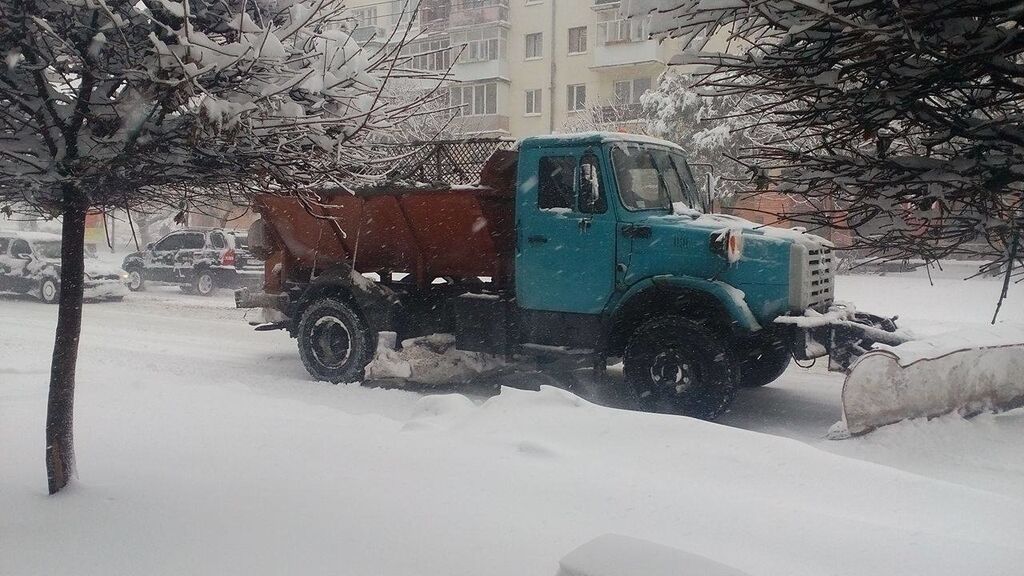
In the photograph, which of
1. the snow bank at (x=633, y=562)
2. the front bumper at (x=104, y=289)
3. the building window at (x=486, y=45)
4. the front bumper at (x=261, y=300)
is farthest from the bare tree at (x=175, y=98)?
the building window at (x=486, y=45)

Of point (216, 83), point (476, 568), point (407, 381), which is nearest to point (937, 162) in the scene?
point (476, 568)

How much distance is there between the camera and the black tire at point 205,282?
1977 cm

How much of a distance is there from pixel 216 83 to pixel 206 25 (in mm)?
462

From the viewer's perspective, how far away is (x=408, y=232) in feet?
27.3

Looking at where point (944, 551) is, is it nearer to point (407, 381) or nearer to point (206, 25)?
point (206, 25)

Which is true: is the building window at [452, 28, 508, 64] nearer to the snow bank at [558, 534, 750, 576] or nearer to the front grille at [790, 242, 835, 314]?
the front grille at [790, 242, 835, 314]

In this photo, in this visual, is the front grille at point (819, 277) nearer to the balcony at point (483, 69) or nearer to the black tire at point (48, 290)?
the black tire at point (48, 290)

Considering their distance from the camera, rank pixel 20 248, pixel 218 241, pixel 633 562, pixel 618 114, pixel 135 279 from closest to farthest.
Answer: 1. pixel 633 562
2. pixel 20 248
3. pixel 218 241
4. pixel 135 279
5. pixel 618 114

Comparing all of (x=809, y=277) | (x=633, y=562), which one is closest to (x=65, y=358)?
(x=633, y=562)

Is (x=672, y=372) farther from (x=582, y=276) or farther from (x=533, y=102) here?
(x=533, y=102)

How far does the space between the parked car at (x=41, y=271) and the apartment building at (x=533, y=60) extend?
1591 cm

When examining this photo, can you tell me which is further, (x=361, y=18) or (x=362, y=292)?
(x=362, y=292)

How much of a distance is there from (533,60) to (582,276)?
28.1 metres

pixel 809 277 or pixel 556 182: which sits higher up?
pixel 556 182
